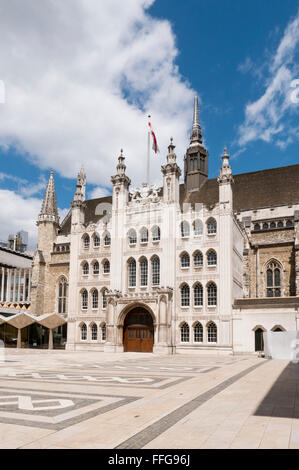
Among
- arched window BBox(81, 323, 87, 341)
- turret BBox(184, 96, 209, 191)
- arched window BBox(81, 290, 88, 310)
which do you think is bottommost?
arched window BBox(81, 323, 87, 341)

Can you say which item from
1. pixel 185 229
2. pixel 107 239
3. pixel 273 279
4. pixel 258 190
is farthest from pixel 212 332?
pixel 258 190

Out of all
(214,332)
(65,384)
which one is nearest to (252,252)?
(214,332)

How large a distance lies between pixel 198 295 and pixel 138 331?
7040mm

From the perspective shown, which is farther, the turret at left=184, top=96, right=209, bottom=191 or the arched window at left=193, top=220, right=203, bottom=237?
the turret at left=184, top=96, right=209, bottom=191

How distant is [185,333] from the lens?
40.9m

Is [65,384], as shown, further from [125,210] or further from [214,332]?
[125,210]

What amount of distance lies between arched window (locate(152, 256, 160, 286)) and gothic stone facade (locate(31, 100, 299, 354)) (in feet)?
0.39

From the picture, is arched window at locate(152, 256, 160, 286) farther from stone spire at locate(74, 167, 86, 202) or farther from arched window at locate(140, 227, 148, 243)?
stone spire at locate(74, 167, 86, 202)

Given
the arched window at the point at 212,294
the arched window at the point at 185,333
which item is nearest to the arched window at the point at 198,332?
the arched window at the point at 185,333

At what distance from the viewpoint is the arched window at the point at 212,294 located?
131 ft

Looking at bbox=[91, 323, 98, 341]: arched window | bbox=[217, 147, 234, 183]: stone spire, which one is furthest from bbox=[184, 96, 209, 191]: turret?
bbox=[91, 323, 98, 341]: arched window

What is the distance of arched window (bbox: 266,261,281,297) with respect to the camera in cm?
4334
